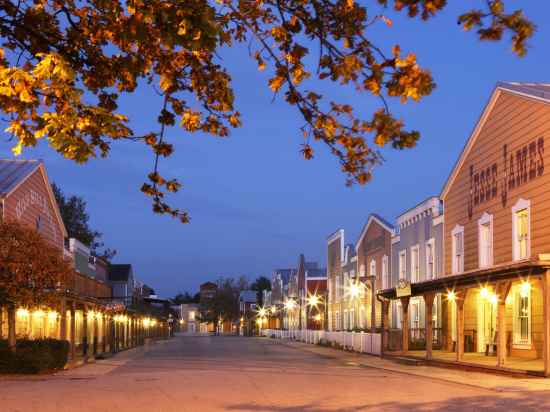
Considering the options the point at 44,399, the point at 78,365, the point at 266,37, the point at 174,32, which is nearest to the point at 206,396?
the point at 44,399

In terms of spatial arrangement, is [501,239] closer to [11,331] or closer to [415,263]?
[415,263]

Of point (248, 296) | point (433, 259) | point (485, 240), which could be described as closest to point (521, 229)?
point (485, 240)

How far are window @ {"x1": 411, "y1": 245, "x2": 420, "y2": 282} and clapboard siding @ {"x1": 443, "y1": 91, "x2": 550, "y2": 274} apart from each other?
172 inches

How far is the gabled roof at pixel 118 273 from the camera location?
80.8 meters

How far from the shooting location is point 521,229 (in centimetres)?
2783

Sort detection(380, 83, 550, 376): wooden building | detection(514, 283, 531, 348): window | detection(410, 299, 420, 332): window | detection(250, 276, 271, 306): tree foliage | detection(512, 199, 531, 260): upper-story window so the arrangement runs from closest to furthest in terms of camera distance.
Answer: detection(380, 83, 550, 376): wooden building, detection(514, 283, 531, 348): window, detection(512, 199, 531, 260): upper-story window, detection(410, 299, 420, 332): window, detection(250, 276, 271, 306): tree foliage

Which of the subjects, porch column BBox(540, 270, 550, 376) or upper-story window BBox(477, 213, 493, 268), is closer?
porch column BBox(540, 270, 550, 376)

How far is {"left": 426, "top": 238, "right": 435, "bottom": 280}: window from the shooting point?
1474 inches

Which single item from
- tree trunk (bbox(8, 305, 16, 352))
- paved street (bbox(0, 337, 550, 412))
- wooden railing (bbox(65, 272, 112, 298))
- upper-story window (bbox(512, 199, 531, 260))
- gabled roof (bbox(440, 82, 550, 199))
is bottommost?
paved street (bbox(0, 337, 550, 412))

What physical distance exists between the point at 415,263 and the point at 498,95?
11.9 meters

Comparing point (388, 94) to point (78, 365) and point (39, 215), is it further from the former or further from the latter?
point (39, 215)

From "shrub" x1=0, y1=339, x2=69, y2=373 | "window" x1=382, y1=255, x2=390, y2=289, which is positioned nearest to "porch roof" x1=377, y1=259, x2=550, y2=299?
"shrub" x1=0, y1=339, x2=69, y2=373

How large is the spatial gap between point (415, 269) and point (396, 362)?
9111mm

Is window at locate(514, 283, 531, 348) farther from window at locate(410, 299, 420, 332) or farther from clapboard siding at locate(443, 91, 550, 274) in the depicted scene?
window at locate(410, 299, 420, 332)
